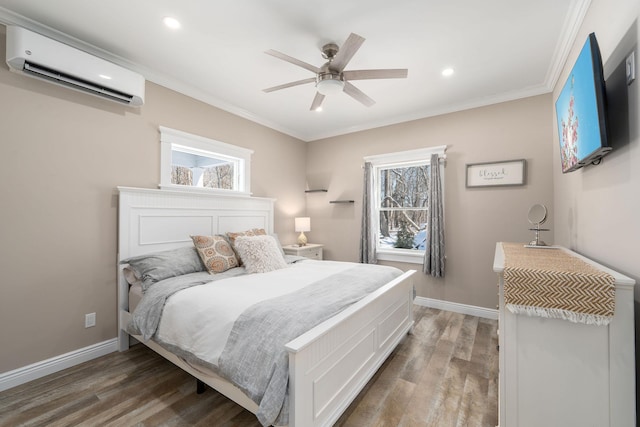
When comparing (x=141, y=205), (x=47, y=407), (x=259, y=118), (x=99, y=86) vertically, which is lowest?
(x=47, y=407)

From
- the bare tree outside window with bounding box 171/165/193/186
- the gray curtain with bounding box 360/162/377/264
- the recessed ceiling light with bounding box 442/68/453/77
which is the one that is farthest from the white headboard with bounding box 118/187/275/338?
the recessed ceiling light with bounding box 442/68/453/77

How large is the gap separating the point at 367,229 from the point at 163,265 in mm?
2772

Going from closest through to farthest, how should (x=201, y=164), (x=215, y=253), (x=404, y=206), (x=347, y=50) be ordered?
1. (x=347, y=50)
2. (x=215, y=253)
3. (x=201, y=164)
4. (x=404, y=206)

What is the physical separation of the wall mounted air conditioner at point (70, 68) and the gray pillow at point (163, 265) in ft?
4.89

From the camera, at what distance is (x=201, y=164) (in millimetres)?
3396

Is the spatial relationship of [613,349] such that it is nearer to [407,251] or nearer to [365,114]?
[407,251]

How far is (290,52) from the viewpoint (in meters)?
2.42

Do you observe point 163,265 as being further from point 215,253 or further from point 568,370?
point 568,370

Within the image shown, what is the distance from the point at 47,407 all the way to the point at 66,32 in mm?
→ 2808

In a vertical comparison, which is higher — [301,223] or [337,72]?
[337,72]

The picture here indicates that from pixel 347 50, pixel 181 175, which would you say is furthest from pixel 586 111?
pixel 181 175

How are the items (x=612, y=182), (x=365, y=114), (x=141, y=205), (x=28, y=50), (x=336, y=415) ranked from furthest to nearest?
(x=365, y=114)
(x=141, y=205)
(x=28, y=50)
(x=336, y=415)
(x=612, y=182)

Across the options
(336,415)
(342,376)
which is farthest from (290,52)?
(336,415)

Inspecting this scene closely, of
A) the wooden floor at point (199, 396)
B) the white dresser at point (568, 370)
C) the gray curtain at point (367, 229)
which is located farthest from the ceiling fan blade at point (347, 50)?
the wooden floor at point (199, 396)
